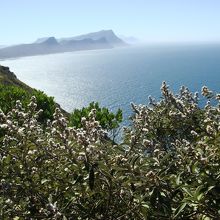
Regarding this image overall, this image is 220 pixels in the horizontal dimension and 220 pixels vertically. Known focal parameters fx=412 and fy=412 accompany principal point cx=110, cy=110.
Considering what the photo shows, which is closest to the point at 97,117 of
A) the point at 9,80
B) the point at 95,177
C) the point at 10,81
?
the point at 95,177

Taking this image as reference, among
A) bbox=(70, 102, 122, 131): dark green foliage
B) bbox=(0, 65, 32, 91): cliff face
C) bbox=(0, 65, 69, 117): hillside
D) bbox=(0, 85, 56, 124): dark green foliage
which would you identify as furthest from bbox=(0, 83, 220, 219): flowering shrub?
bbox=(0, 65, 32, 91): cliff face

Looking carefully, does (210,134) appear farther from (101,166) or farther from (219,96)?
(219,96)

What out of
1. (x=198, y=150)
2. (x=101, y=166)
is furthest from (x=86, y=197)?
(x=198, y=150)

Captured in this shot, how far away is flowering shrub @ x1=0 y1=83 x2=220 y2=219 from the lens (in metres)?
7.04

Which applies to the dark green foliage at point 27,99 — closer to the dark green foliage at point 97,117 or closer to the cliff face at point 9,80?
the dark green foliage at point 97,117

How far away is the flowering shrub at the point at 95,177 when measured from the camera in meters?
7.04

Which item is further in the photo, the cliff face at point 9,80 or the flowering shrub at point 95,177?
the cliff face at point 9,80

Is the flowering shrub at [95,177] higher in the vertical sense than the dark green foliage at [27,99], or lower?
higher

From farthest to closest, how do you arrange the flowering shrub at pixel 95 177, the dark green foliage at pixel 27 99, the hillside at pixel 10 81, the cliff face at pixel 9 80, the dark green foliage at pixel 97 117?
the cliff face at pixel 9 80 < the hillside at pixel 10 81 < the dark green foliage at pixel 27 99 < the dark green foliage at pixel 97 117 < the flowering shrub at pixel 95 177

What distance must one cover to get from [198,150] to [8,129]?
3.80m

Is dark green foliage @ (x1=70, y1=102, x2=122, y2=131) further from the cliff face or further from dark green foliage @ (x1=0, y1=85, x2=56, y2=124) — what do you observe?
the cliff face

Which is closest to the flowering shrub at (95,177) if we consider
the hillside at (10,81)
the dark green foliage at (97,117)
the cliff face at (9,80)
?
the dark green foliage at (97,117)

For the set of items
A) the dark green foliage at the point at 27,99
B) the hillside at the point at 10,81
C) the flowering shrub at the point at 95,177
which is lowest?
the hillside at the point at 10,81

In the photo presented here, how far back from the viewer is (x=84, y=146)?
24.7 feet
